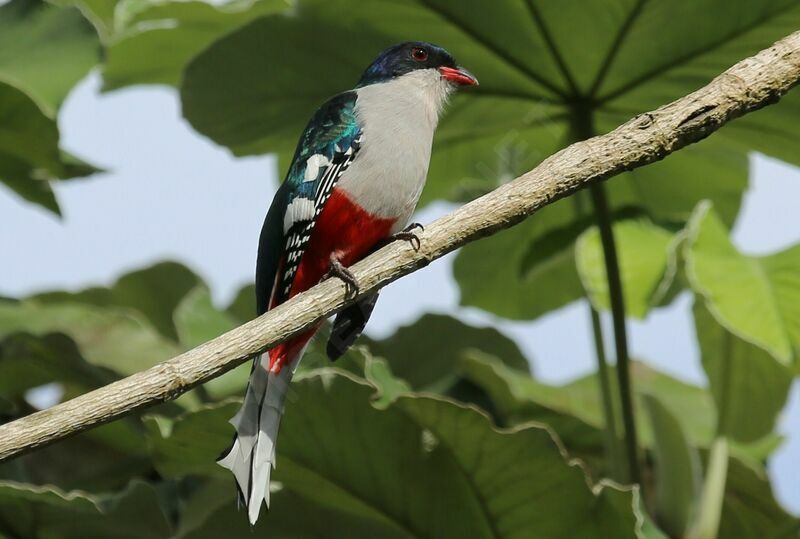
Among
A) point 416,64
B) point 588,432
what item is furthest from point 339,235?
point 588,432

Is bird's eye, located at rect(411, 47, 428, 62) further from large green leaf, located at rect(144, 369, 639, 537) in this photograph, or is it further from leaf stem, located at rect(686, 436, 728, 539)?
leaf stem, located at rect(686, 436, 728, 539)

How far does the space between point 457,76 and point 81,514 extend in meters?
1.15

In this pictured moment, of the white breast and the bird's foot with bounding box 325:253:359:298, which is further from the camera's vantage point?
the white breast

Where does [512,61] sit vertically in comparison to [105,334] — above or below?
above

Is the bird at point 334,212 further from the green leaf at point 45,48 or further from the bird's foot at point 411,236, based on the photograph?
the green leaf at point 45,48

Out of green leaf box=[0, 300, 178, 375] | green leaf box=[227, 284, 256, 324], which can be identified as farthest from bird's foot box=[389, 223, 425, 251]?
green leaf box=[227, 284, 256, 324]

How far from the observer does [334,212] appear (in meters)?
2.17

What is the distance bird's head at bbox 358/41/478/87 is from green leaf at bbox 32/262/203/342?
1.59 meters

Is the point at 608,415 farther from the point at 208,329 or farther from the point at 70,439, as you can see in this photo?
→ the point at 70,439

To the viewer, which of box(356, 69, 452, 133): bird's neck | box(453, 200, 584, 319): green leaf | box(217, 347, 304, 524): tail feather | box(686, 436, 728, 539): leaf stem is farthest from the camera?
box(453, 200, 584, 319): green leaf

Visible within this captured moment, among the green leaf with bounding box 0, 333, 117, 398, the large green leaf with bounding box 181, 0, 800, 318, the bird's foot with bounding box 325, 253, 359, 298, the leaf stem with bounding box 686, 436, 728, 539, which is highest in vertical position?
the large green leaf with bounding box 181, 0, 800, 318

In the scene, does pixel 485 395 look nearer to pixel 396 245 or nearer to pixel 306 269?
pixel 306 269

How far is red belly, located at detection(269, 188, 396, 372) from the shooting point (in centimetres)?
214

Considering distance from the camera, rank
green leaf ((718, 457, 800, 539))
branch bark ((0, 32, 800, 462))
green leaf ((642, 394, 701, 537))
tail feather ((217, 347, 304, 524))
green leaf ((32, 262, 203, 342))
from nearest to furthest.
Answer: branch bark ((0, 32, 800, 462)) → tail feather ((217, 347, 304, 524)) → green leaf ((642, 394, 701, 537)) → green leaf ((718, 457, 800, 539)) → green leaf ((32, 262, 203, 342))
